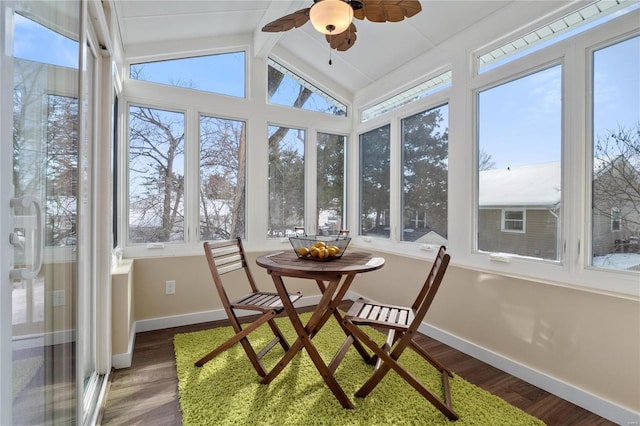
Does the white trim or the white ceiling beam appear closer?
the white trim

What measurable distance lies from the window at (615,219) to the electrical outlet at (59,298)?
9.35ft

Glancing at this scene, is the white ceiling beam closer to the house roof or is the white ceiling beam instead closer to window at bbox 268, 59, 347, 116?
window at bbox 268, 59, 347, 116

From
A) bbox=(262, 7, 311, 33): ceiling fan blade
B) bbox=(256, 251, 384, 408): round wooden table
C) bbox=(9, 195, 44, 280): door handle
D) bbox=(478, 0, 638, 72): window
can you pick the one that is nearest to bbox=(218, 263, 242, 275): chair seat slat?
bbox=(256, 251, 384, 408): round wooden table

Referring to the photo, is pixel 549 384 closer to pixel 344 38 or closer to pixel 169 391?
pixel 169 391

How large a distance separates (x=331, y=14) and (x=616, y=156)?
6.09 feet

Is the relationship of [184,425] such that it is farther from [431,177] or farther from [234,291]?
[431,177]

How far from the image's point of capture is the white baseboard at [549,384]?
1778 millimetres

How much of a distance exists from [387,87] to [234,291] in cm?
288

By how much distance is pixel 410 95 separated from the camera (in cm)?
340

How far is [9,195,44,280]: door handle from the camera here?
853 mm

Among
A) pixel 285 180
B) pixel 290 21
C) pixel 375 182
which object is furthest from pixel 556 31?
pixel 285 180

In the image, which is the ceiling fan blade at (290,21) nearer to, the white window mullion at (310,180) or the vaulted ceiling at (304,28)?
the vaulted ceiling at (304,28)

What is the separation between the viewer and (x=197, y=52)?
11.1ft

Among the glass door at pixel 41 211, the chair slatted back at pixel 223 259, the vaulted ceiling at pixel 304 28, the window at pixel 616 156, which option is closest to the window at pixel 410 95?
the vaulted ceiling at pixel 304 28
